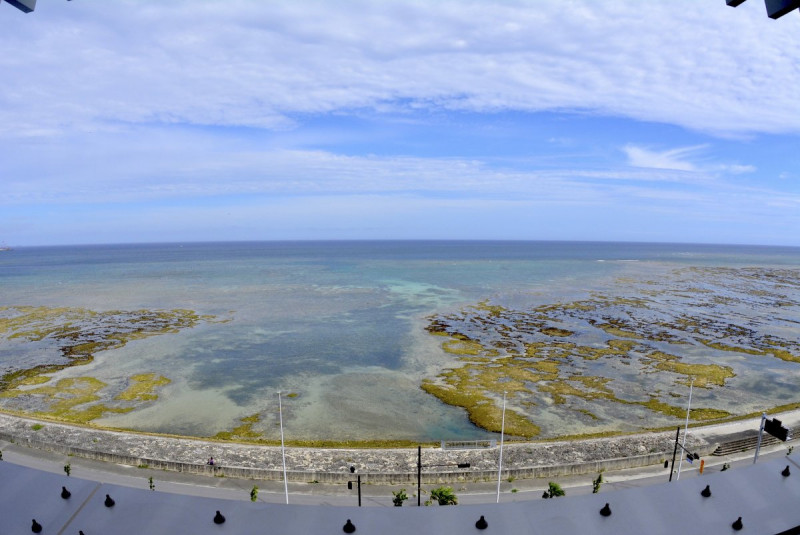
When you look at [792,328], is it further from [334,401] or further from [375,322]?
[334,401]

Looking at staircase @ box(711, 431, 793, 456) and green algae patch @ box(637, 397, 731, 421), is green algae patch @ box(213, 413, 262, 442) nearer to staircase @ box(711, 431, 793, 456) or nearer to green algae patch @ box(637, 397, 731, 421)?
staircase @ box(711, 431, 793, 456)

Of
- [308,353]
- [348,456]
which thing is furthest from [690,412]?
[308,353]

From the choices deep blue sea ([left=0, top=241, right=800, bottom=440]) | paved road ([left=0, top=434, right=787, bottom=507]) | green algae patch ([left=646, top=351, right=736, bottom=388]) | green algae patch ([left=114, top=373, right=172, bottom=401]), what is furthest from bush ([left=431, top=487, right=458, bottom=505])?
green algae patch ([left=646, top=351, right=736, bottom=388])

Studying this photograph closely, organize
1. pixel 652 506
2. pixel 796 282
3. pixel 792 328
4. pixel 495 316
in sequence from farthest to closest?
1. pixel 796 282
2. pixel 495 316
3. pixel 792 328
4. pixel 652 506

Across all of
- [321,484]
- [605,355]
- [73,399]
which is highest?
[605,355]

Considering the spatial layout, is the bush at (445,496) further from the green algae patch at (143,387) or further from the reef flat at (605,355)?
the green algae patch at (143,387)

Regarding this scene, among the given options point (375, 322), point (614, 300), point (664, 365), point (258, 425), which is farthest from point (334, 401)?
point (614, 300)

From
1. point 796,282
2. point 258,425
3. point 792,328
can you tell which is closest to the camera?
point 258,425

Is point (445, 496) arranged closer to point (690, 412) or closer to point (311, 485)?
point (311, 485)
